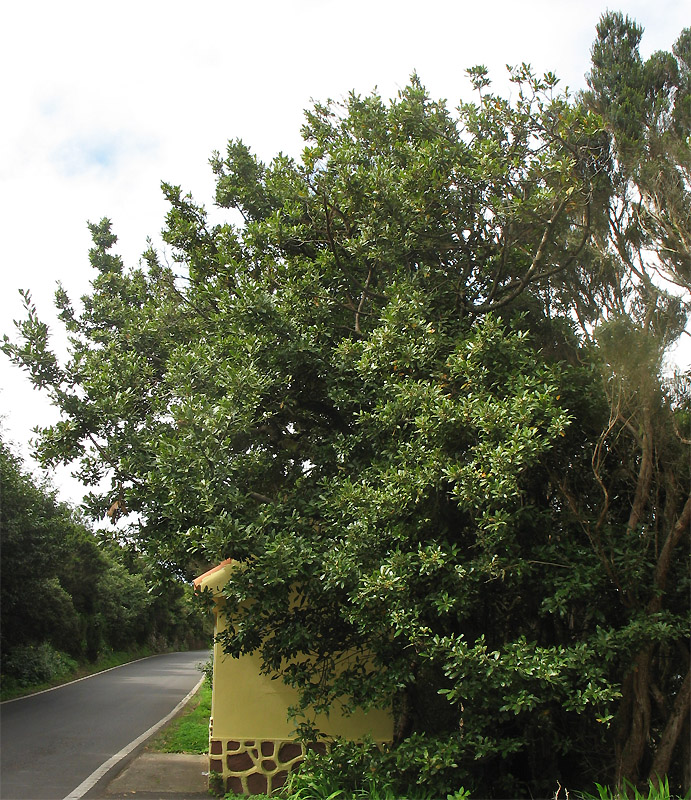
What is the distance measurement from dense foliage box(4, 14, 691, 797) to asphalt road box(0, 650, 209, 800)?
16.1 feet

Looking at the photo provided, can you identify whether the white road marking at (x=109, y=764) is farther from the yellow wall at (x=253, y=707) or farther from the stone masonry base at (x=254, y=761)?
the yellow wall at (x=253, y=707)

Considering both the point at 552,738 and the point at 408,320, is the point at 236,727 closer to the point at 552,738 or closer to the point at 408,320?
the point at 552,738

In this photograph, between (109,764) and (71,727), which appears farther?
(71,727)

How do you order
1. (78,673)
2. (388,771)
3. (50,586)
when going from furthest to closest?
(78,673)
(50,586)
(388,771)

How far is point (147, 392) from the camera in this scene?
982 cm

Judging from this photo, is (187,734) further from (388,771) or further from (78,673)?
(78,673)

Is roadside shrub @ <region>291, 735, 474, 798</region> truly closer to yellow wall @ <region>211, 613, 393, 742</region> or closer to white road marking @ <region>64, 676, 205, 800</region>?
yellow wall @ <region>211, 613, 393, 742</region>

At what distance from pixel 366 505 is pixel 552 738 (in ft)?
11.3

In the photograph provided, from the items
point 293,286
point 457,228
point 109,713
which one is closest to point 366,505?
point 293,286

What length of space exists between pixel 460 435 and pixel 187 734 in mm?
11241

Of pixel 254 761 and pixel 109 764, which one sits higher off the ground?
pixel 254 761

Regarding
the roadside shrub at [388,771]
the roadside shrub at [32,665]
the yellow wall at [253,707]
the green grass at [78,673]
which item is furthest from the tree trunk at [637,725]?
the roadside shrub at [32,665]

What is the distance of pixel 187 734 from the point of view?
1495 centimetres

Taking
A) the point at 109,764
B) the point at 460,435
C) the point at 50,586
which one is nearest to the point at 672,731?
the point at 460,435
